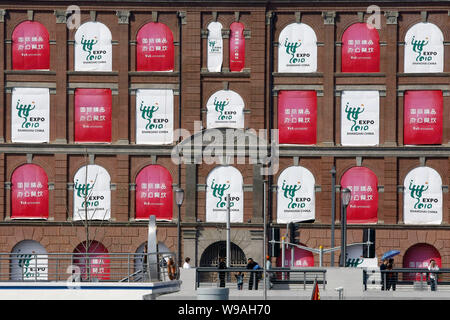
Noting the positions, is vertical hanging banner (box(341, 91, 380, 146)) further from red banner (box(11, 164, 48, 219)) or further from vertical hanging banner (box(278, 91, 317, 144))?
red banner (box(11, 164, 48, 219))

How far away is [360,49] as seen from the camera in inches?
2889

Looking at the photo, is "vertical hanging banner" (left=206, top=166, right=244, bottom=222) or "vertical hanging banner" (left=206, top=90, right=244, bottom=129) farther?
"vertical hanging banner" (left=206, top=90, right=244, bottom=129)

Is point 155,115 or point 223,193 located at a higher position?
point 155,115

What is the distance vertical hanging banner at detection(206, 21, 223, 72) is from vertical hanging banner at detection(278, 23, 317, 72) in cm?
349

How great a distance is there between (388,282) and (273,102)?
23432mm

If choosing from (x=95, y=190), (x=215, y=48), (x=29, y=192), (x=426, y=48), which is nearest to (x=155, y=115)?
(x=215, y=48)

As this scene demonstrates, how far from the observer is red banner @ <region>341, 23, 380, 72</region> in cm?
7338

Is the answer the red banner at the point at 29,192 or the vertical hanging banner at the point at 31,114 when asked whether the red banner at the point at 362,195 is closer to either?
the red banner at the point at 29,192

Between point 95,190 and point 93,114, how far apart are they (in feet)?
14.7

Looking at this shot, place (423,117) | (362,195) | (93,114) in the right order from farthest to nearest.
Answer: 1. (93,114)
2. (362,195)
3. (423,117)

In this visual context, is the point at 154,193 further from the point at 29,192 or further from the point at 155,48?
the point at 155,48

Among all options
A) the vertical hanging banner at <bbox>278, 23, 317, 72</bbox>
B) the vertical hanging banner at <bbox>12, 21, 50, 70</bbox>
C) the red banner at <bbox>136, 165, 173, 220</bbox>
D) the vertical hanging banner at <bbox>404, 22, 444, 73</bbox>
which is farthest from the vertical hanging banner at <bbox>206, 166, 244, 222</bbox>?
the vertical hanging banner at <bbox>404, 22, 444, 73</bbox>

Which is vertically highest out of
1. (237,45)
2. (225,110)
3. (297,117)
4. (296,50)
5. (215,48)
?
(237,45)

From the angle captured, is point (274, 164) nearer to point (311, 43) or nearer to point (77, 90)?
point (311, 43)
